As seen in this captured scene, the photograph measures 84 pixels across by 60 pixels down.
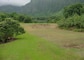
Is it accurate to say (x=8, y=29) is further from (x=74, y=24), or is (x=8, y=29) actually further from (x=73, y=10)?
(x=73, y=10)

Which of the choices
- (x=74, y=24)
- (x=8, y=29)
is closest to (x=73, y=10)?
(x=74, y=24)

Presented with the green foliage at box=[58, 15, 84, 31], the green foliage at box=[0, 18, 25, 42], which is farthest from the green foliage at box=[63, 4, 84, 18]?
the green foliage at box=[0, 18, 25, 42]

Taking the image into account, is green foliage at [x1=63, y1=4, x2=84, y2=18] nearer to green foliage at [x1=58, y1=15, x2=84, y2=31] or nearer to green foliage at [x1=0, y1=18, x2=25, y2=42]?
green foliage at [x1=58, y1=15, x2=84, y2=31]

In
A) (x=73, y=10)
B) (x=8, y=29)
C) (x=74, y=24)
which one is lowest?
(x=74, y=24)

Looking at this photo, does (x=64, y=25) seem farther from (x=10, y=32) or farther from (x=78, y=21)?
(x=10, y=32)

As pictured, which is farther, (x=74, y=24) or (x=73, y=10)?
(x=73, y=10)

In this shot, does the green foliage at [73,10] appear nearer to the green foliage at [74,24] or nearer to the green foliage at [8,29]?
the green foliage at [74,24]

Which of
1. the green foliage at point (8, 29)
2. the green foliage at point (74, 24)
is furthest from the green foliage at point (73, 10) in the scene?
the green foliage at point (8, 29)

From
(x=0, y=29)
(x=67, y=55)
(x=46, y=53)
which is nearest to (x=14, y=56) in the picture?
(x=46, y=53)

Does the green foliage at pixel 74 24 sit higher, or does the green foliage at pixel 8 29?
the green foliage at pixel 8 29

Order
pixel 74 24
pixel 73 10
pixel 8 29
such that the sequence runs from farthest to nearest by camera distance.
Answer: pixel 73 10 < pixel 74 24 < pixel 8 29

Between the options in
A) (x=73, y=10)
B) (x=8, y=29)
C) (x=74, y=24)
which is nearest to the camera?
(x=8, y=29)

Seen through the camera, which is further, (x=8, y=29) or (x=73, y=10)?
(x=73, y=10)

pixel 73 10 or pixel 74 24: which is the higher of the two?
pixel 73 10
